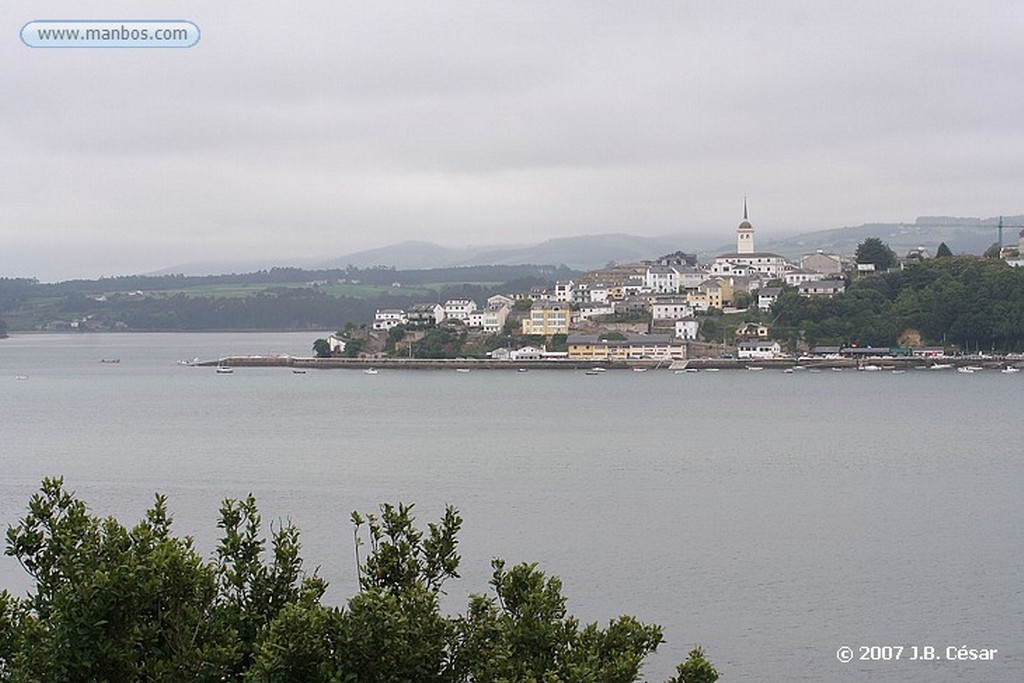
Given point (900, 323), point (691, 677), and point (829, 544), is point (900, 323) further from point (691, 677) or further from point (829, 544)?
point (691, 677)

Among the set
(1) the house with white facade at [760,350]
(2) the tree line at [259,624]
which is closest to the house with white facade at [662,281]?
(1) the house with white facade at [760,350]

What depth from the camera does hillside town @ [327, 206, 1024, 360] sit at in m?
34.8

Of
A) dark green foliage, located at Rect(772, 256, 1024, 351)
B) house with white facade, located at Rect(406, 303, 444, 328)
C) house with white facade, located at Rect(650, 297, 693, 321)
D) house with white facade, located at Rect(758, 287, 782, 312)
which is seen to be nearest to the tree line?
dark green foliage, located at Rect(772, 256, 1024, 351)

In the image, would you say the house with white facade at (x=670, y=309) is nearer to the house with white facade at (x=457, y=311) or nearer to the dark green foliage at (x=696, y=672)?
the house with white facade at (x=457, y=311)

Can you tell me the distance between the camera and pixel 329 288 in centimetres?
7362

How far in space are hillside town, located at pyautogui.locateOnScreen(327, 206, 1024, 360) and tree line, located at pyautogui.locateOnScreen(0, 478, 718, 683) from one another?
29660 mm

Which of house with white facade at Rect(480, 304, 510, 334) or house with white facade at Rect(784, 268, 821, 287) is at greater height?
house with white facade at Rect(784, 268, 821, 287)

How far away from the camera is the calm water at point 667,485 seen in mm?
8391

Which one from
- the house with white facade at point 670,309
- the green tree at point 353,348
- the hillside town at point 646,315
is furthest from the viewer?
the green tree at point 353,348

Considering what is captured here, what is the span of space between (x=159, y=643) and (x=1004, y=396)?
22721 mm

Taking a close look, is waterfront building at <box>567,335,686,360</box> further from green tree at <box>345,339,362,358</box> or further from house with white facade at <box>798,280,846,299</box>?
green tree at <box>345,339,362,358</box>

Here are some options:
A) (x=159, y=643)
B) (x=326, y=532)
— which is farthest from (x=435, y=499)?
(x=159, y=643)

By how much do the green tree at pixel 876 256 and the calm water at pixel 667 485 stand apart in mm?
11415

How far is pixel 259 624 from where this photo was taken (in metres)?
4.50
